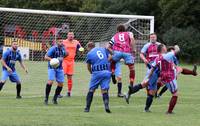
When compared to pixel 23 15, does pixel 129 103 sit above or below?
below

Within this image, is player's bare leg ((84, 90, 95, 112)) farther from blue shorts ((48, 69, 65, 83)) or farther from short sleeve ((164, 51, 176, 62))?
blue shorts ((48, 69, 65, 83))

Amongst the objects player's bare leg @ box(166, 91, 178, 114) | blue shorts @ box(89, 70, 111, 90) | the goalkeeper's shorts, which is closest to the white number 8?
blue shorts @ box(89, 70, 111, 90)

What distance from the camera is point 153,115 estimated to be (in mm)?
14805

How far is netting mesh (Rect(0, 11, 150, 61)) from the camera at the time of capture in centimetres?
3020

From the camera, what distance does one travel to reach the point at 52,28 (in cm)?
3166

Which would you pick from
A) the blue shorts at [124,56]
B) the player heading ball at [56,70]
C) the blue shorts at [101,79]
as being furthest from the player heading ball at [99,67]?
the blue shorts at [124,56]

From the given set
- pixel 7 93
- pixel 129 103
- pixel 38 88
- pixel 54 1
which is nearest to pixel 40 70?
pixel 38 88

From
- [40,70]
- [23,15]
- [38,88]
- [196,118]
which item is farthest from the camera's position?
[40,70]

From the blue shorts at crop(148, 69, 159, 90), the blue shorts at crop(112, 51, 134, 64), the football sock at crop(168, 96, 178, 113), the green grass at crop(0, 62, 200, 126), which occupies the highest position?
the blue shorts at crop(112, 51, 134, 64)

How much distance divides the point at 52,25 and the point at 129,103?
14.9 meters

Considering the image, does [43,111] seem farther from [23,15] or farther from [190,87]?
[23,15]

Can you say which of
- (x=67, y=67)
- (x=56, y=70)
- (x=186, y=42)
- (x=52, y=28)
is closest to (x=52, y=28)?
(x=52, y=28)

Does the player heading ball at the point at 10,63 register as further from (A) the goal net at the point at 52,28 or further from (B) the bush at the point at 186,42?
(B) the bush at the point at 186,42

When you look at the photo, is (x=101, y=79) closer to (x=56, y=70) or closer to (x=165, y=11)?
(x=56, y=70)
